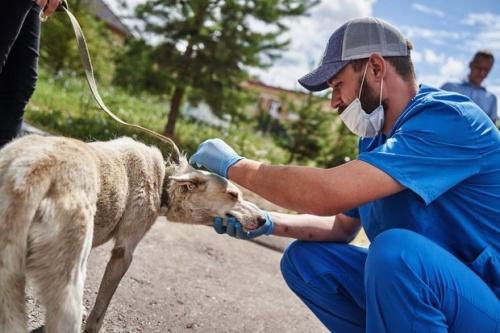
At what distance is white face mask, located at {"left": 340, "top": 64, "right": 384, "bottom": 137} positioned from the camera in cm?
295

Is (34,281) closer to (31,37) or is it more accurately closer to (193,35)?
(31,37)

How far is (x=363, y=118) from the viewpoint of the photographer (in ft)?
9.86

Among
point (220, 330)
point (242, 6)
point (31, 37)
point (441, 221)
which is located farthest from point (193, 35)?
point (441, 221)

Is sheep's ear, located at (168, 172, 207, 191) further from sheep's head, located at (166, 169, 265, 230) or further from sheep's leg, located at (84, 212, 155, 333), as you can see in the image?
sheep's leg, located at (84, 212, 155, 333)

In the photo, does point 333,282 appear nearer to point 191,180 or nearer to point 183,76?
point 191,180

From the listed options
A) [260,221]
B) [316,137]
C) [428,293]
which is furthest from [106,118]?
[428,293]

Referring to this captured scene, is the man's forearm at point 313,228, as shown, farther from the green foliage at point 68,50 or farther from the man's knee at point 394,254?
the green foliage at point 68,50

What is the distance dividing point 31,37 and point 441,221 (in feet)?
9.96

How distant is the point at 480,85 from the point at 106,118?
23.6 ft

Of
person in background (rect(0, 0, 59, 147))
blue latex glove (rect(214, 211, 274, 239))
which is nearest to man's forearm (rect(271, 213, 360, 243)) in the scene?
blue latex glove (rect(214, 211, 274, 239))

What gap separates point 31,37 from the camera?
3715 millimetres

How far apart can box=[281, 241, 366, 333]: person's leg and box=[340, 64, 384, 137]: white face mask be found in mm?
793

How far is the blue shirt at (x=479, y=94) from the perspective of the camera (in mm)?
7129

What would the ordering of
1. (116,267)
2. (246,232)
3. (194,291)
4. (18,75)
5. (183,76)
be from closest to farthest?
1. (116,267)
2. (246,232)
3. (18,75)
4. (194,291)
5. (183,76)
